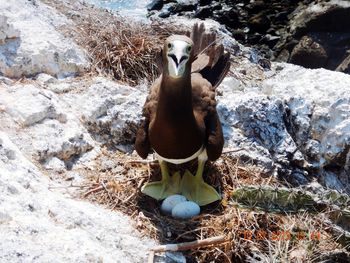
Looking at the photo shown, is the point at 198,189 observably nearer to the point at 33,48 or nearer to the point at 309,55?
the point at 33,48

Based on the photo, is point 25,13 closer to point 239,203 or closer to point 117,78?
point 117,78

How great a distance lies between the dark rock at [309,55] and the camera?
8328 millimetres

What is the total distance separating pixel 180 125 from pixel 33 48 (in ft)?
Answer: 4.92

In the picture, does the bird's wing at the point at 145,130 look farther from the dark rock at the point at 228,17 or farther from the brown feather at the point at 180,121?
the dark rock at the point at 228,17

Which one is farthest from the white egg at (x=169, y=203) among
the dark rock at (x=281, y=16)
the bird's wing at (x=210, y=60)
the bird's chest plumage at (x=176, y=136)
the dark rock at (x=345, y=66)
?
the dark rock at (x=281, y=16)

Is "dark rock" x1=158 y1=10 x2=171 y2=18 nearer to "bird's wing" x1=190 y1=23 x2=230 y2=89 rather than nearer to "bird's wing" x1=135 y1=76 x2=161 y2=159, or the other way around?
"bird's wing" x1=190 y1=23 x2=230 y2=89

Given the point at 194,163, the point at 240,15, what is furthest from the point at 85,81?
the point at 240,15

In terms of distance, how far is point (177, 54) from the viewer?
3.38 metres

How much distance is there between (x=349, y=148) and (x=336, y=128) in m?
0.16

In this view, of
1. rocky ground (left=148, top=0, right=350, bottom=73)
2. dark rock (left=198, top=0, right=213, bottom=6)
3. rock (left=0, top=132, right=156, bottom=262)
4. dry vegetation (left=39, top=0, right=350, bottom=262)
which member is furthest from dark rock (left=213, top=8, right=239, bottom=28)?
rock (left=0, top=132, right=156, bottom=262)

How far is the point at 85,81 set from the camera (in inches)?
182

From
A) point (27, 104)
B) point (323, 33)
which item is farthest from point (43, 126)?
point (323, 33)

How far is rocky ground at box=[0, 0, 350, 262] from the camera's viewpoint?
3.75m

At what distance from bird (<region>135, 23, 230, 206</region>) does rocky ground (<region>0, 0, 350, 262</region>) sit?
1.12ft
